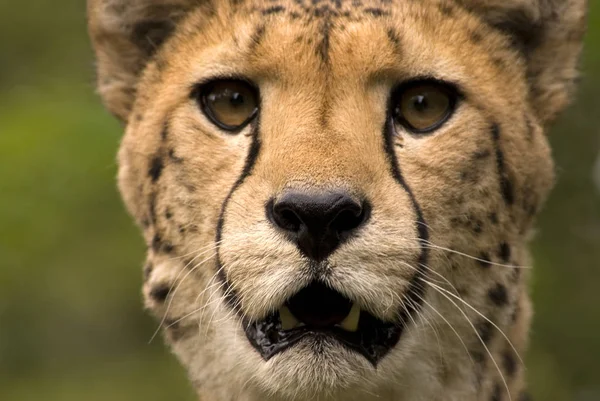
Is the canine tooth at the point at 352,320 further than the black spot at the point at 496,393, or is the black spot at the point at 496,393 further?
the black spot at the point at 496,393

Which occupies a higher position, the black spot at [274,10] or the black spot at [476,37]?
the black spot at [274,10]

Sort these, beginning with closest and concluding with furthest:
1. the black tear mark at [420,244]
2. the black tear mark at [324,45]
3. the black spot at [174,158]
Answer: the black tear mark at [420,244] → the black tear mark at [324,45] → the black spot at [174,158]

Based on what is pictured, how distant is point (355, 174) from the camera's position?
3.58 meters

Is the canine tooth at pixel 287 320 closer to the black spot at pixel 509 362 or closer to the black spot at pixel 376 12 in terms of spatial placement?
the black spot at pixel 509 362

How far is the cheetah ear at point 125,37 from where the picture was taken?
4398 millimetres

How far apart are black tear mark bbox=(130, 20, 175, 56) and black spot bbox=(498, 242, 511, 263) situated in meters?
1.36

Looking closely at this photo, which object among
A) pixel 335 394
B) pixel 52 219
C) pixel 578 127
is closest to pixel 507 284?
pixel 335 394

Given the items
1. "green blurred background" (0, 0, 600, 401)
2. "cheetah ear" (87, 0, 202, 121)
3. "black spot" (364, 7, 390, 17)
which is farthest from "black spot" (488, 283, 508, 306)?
"green blurred background" (0, 0, 600, 401)

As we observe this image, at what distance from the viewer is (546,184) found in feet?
13.9

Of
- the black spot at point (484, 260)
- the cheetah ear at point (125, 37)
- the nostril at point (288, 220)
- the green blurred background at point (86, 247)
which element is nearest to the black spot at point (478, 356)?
the black spot at point (484, 260)

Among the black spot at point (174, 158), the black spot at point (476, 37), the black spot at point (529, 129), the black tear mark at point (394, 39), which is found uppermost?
the black tear mark at point (394, 39)

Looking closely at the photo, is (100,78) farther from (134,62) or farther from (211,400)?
(211,400)

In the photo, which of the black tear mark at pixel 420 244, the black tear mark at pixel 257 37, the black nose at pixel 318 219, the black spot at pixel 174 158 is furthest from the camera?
the black spot at pixel 174 158

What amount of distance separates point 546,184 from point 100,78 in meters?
1.63
